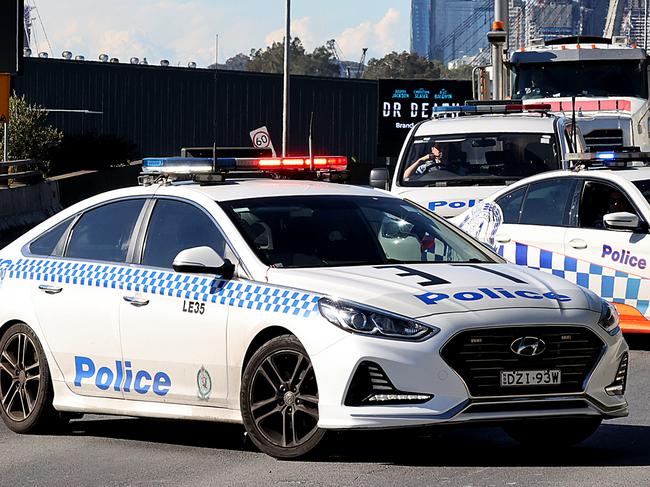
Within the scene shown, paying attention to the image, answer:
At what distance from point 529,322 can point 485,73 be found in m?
20.8

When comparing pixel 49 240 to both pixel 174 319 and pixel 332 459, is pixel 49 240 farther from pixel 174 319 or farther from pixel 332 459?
pixel 332 459

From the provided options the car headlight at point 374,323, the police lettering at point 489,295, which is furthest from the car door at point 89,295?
the police lettering at point 489,295

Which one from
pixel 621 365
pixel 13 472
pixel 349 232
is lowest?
pixel 13 472

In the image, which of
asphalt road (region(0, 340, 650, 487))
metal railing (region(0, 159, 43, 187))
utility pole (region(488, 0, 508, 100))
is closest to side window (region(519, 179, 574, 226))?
asphalt road (region(0, 340, 650, 487))

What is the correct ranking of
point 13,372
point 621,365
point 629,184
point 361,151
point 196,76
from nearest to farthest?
1. point 621,365
2. point 13,372
3. point 629,184
4. point 196,76
5. point 361,151

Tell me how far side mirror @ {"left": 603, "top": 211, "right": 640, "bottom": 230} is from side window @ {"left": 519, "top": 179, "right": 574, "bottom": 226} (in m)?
0.74

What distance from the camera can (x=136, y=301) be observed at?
8.76 m

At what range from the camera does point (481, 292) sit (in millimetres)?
7812

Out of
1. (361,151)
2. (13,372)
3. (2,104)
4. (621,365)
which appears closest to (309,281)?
(621,365)

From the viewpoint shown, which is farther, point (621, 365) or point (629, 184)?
point (629, 184)

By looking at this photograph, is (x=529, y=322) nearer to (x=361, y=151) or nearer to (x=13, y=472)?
(x=13, y=472)

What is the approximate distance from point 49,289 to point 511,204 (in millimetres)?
5995

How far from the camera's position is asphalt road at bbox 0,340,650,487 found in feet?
24.7

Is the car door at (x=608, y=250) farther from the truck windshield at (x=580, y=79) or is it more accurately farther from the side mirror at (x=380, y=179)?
the truck windshield at (x=580, y=79)
